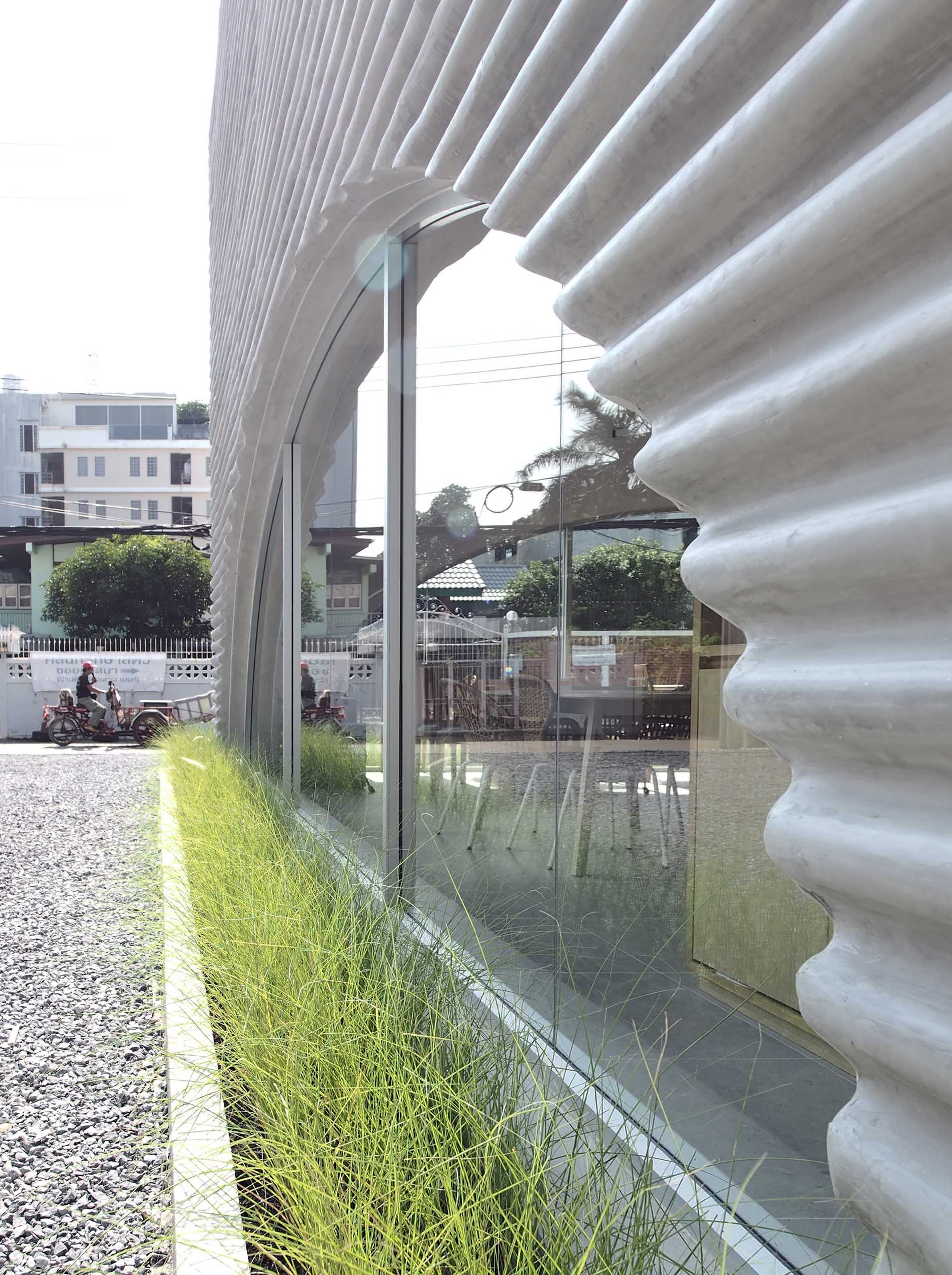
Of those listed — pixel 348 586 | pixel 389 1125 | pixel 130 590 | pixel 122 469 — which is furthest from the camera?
pixel 122 469

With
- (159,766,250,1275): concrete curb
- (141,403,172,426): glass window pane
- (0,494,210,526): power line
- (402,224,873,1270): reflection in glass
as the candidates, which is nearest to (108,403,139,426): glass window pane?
(141,403,172,426): glass window pane

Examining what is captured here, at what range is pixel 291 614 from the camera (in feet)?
21.5

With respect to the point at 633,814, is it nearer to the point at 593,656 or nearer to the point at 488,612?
the point at 593,656

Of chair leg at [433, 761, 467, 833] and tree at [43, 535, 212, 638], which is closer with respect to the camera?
chair leg at [433, 761, 467, 833]

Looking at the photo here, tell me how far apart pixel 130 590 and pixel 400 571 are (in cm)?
2939

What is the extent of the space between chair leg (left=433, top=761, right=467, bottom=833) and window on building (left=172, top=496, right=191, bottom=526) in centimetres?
4775

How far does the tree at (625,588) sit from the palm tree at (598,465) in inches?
3.6

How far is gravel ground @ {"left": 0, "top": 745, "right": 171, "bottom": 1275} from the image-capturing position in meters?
2.02

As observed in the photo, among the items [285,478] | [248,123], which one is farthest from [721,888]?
[248,123]

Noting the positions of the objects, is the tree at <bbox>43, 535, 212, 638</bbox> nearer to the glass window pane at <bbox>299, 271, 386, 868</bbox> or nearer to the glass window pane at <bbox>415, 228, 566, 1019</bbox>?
the glass window pane at <bbox>299, 271, 386, 868</bbox>

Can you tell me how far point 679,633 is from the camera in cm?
217

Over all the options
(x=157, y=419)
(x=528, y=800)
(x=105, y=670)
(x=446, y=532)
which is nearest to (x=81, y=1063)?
(x=528, y=800)

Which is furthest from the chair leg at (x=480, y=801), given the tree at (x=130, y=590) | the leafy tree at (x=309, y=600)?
the tree at (x=130, y=590)

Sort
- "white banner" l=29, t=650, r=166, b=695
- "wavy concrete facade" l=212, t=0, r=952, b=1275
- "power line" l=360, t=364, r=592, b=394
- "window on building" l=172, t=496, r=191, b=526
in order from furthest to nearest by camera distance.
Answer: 1. "window on building" l=172, t=496, r=191, b=526
2. "white banner" l=29, t=650, r=166, b=695
3. "power line" l=360, t=364, r=592, b=394
4. "wavy concrete facade" l=212, t=0, r=952, b=1275
